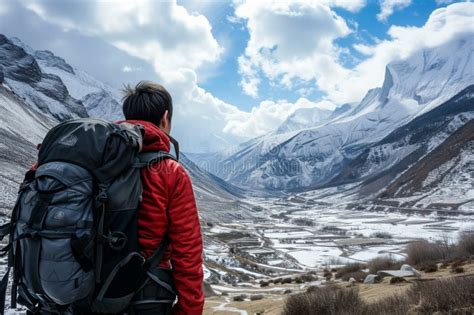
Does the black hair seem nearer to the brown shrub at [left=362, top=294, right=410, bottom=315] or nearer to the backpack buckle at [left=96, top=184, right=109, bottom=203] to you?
the backpack buckle at [left=96, top=184, right=109, bottom=203]

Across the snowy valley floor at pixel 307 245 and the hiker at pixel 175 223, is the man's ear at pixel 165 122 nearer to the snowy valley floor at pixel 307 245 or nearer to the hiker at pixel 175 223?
the hiker at pixel 175 223

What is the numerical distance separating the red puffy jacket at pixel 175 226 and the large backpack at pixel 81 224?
0.34 ft

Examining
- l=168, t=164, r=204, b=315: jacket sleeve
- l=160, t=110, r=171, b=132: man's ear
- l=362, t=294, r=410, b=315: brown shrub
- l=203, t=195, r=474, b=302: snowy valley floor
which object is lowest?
l=203, t=195, r=474, b=302: snowy valley floor

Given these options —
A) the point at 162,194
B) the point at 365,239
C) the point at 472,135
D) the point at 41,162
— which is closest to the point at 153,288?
the point at 162,194

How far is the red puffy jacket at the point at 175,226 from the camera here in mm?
3055

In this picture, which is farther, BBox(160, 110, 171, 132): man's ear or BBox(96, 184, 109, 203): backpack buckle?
BBox(160, 110, 171, 132): man's ear

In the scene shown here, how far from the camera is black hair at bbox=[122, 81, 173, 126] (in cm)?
346


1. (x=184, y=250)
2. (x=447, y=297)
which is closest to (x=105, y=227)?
(x=184, y=250)

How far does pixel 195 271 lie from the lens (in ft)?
10.1

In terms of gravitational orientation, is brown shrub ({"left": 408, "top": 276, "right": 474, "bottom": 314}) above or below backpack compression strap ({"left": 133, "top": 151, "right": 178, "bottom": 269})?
below

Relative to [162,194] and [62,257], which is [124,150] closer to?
[162,194]

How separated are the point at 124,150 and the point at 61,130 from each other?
1.72 ft

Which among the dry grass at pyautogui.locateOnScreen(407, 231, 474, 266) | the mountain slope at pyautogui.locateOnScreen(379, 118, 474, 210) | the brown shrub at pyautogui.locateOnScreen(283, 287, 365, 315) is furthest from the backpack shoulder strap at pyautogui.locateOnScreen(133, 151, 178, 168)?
the mountain slope at pyautogui.locateOnScreen(379, 118, 474, 210)

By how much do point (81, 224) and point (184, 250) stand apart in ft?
2.71
